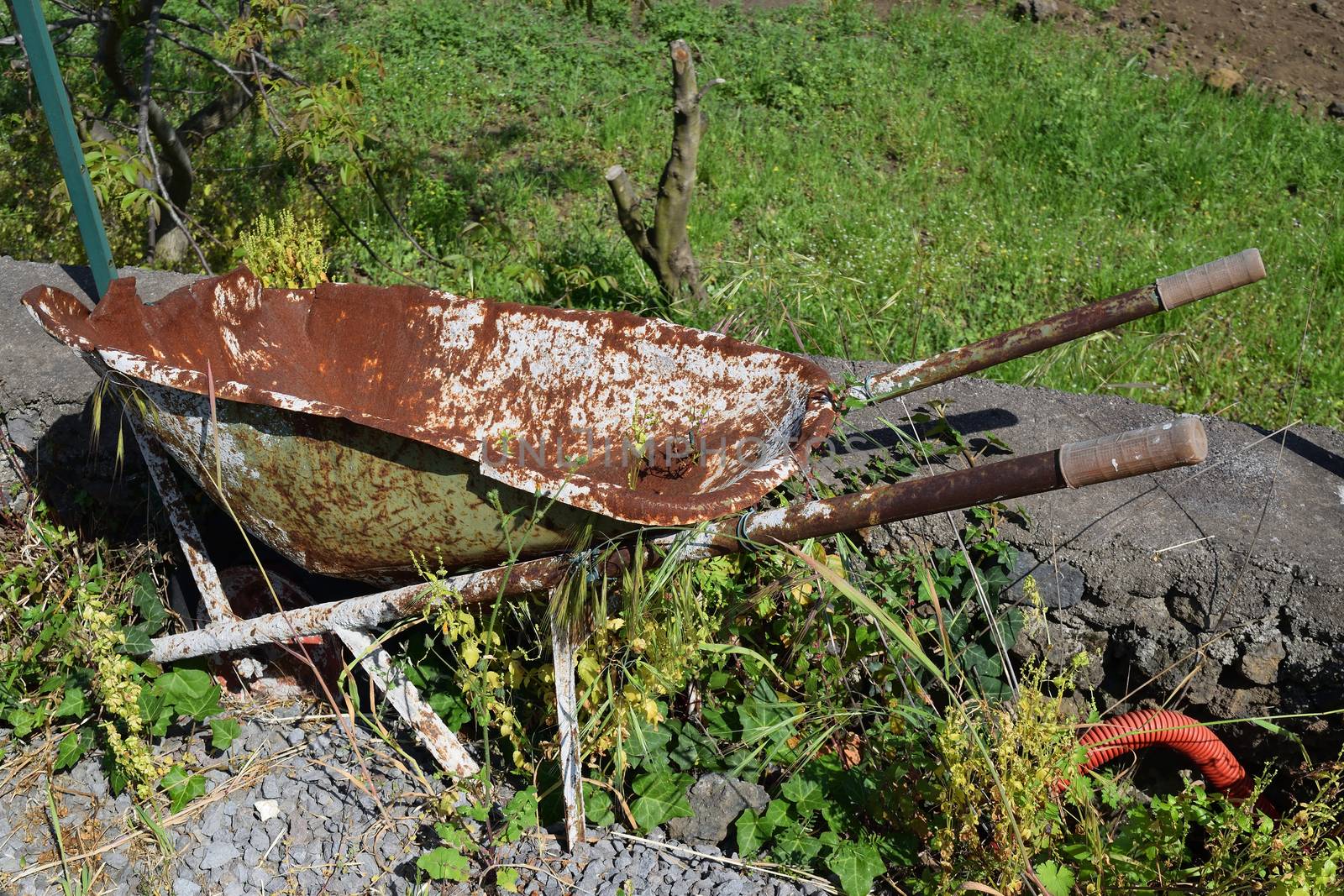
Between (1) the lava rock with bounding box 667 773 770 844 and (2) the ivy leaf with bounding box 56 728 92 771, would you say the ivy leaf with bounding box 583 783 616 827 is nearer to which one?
(1) the lava rock with bounding box 667 773 770 844

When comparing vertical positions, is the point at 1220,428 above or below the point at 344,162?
below

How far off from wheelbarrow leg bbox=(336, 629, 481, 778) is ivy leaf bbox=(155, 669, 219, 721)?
48 cm

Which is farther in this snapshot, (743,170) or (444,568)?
(743,170)

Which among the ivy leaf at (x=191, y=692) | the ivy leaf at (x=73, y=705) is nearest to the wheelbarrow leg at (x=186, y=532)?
the ivy leaf at (x=191, y=692)

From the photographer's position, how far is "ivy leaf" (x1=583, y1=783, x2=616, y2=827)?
8.38 ft

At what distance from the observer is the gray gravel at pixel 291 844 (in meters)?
2.46

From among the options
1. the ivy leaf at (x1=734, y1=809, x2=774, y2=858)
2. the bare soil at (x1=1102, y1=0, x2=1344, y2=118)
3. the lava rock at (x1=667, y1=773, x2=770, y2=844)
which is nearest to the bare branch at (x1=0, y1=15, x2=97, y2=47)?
the lava rock at (x1=667, y1=773, x2=770, y2=844)

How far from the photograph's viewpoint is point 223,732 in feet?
8.99

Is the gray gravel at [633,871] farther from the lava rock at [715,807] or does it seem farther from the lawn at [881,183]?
the lawn at [881,183]

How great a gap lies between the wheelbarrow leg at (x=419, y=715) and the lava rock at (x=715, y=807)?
522 mm

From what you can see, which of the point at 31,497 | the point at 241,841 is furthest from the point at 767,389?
the point at 31,497

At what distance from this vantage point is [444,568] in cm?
260

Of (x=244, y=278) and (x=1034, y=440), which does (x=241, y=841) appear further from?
(x=1034, y=440)

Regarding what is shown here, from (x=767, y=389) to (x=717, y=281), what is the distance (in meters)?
2.14
